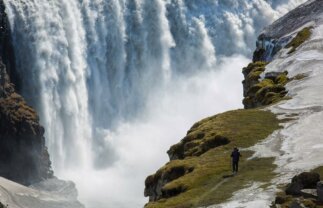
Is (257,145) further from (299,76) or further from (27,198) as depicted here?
(27,198)

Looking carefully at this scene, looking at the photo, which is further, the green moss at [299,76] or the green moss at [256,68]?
the green moss at [256,68]

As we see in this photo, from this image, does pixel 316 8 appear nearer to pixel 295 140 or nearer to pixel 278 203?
pixel 295 140

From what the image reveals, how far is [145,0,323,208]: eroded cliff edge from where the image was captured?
168ft

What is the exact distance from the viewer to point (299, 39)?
4894 inches

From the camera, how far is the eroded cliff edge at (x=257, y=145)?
51344 mm

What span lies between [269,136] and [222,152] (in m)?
6.21

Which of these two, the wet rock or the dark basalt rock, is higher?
the dark basalt rock

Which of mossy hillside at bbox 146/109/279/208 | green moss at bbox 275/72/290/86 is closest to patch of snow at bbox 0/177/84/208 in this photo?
green moss at bbox 275/72/290/86

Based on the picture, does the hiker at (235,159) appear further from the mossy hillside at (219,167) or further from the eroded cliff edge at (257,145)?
the eroded cliff edge at (257,145)

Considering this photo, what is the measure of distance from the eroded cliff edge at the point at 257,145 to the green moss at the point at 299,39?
3628 millimetres

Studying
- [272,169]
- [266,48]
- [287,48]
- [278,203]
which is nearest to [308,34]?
[287,48]

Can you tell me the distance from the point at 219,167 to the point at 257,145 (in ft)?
26.4

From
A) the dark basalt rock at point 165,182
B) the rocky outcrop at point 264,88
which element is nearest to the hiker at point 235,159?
the dark basalt rock at point 165,182

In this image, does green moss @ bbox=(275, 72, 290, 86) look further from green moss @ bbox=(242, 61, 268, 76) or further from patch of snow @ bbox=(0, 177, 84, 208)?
patch of snow @ bbox=(0, 177, 84, 208)
